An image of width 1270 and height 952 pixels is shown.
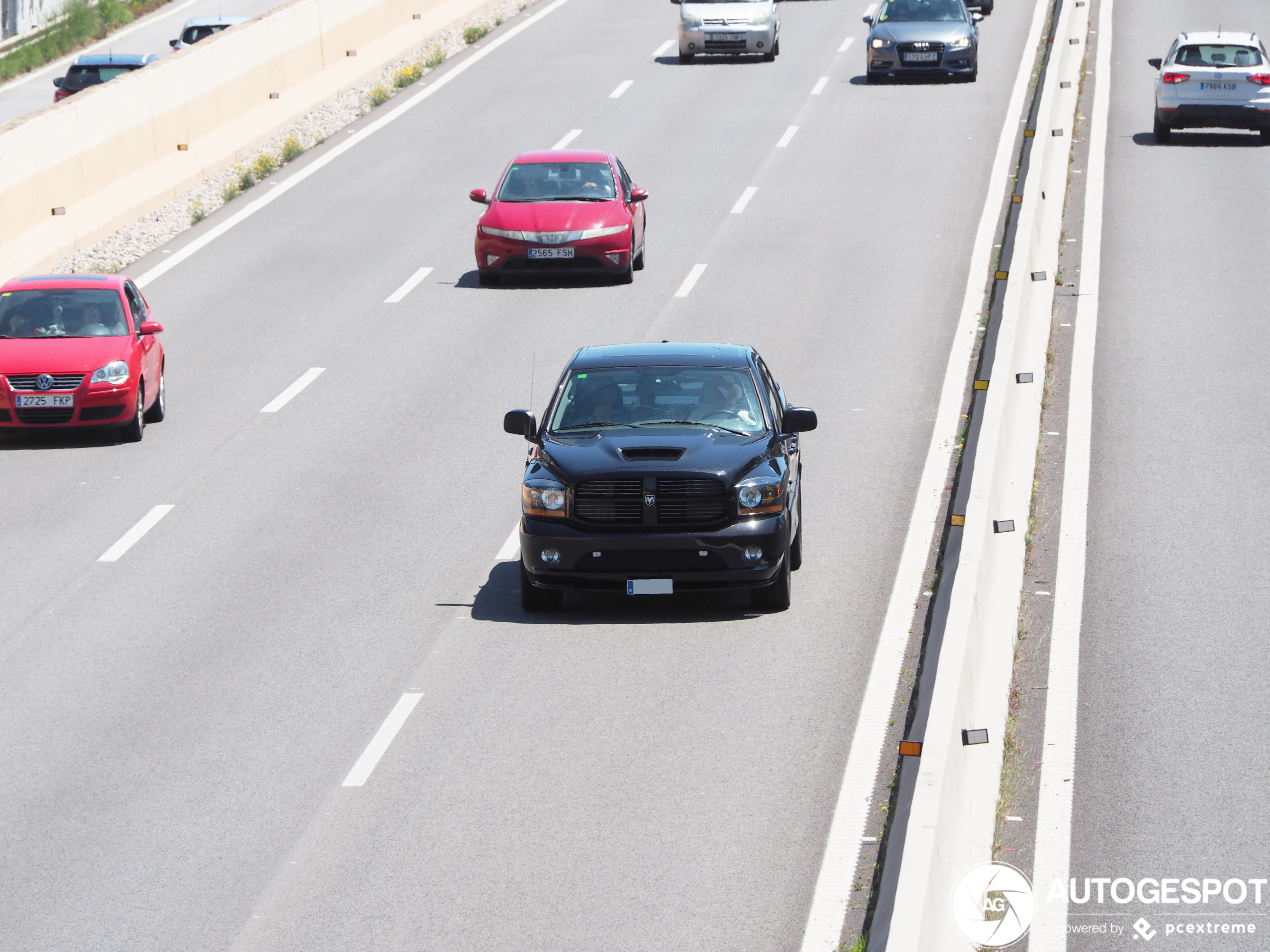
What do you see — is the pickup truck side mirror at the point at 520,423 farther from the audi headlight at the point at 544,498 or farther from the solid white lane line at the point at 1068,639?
the solid white lane line at the point at 1068,639

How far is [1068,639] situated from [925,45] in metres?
27.3

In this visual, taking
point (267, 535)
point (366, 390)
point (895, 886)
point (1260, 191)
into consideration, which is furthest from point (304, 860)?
point (1260, 191)

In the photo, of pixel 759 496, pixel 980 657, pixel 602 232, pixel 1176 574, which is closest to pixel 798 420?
pixel 759 496

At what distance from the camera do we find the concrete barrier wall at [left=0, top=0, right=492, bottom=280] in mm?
25078

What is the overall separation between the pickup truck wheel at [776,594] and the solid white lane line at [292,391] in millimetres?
7826

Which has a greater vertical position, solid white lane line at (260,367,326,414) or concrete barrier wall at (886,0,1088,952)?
concrete barrier wall at (886,0,1088,952)

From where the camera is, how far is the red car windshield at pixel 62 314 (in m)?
19.2

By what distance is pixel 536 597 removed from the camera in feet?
42.2

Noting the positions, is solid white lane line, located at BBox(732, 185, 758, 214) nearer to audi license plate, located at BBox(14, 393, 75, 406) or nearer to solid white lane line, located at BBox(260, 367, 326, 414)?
solid white lane line, located at BBox(260, 367, 326, 414)

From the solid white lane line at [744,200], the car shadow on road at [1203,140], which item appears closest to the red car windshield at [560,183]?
the solid white lane line at [744,200]

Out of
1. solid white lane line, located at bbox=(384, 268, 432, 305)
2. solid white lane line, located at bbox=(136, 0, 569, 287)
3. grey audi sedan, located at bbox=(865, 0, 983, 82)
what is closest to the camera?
solid white lane line, located at bbox=(384, 268, 432, 305)

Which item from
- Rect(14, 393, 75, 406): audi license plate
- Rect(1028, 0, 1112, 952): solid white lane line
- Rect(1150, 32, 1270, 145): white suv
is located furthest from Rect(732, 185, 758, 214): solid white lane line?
Rect(14, 393, 75, 406): audi license plate

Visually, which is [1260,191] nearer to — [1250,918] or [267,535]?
[267,535]

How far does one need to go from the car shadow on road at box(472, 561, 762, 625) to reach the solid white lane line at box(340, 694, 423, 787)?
172 cm
